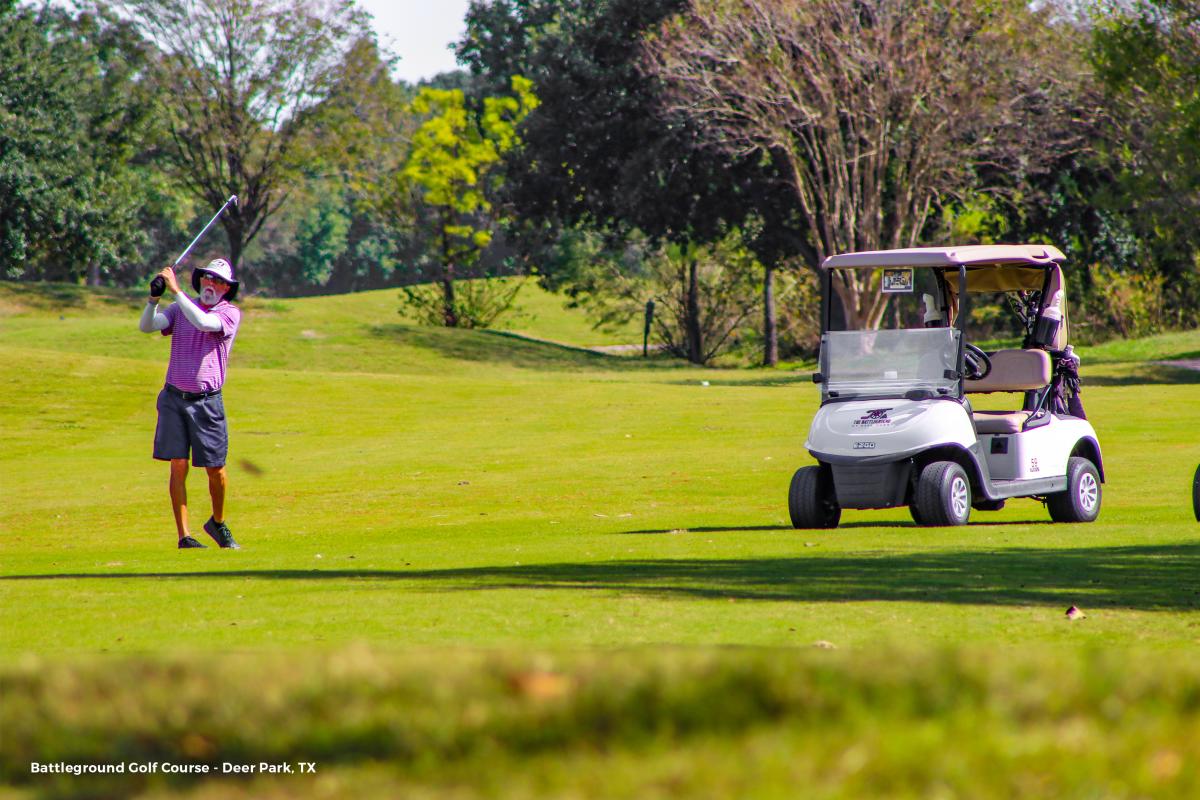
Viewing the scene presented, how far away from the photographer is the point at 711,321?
55281 millimetres

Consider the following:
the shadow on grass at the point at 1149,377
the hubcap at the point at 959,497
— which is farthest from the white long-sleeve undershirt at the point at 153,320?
the shadow on grass at the point at 1149,377

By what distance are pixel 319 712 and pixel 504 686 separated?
43 centimetres

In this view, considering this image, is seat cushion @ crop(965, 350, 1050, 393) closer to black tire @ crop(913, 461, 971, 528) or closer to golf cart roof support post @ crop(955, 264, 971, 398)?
golf cart roof support post @ crop(955, 264, 971, 398)

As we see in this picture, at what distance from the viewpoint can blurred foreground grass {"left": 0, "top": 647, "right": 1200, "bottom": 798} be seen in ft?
10.2

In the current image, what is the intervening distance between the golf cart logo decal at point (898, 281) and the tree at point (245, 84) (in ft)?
149

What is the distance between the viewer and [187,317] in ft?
36.0

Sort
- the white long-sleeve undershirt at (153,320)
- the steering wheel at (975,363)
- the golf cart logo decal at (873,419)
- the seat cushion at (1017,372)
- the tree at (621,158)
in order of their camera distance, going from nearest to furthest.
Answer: the white long-sleeve undershirt at (153,320), the golf cart logo decal at (873,419), the steering wheel at (975,363), the seat cushion at (1017,372), the tree at (621,158)

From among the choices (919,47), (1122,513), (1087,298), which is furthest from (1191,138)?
(1122,513)

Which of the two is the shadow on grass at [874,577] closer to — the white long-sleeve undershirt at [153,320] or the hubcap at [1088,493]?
the white long-sleeve undershirt at [153,320]

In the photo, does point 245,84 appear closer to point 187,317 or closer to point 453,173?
point 453,173

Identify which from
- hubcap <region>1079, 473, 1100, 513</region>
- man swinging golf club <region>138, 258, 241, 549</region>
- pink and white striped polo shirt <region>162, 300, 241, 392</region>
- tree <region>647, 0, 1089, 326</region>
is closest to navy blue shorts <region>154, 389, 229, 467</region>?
man swinging golf club <region>138, 258, 241, 549</region>

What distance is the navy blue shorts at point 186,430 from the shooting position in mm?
11484

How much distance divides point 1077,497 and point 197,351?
7525 mm

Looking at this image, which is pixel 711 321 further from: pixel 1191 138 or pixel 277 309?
pixel 1191 138
